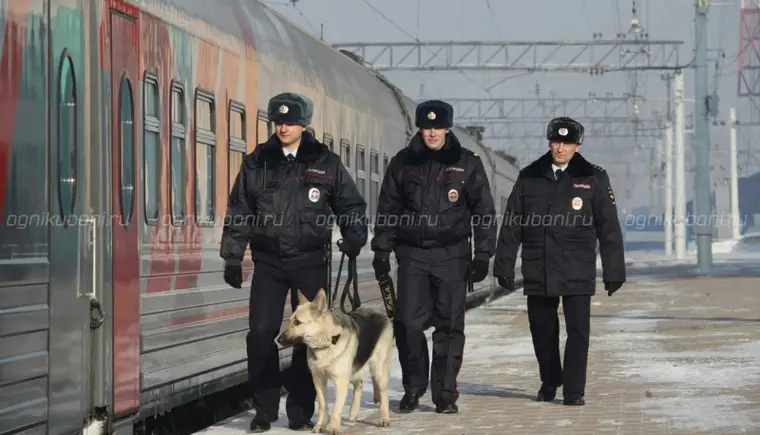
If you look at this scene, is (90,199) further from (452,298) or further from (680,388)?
(680,388)

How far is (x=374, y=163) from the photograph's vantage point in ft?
61.5

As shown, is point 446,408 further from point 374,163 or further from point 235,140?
point 374,163

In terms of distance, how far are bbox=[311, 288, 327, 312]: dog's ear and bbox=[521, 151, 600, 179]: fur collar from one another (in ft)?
8.79

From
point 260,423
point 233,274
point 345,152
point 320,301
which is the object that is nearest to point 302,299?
point 320,301

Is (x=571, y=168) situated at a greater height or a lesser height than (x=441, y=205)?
greater

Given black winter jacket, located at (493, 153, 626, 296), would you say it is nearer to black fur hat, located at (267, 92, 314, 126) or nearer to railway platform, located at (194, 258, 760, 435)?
railway platform, located at (194, 258, 760, 435)

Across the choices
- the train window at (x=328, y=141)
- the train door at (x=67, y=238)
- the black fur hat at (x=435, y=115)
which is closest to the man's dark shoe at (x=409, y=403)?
the black fur hat at (x=435, y=115)

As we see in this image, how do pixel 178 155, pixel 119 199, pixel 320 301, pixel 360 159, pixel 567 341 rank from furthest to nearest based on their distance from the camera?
pixel 360 159 < pixel 567 341 < pixel 178 155 < pixel 320 301 < pixel 119 199

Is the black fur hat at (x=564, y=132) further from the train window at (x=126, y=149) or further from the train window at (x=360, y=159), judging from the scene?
the train window at (x=360, y=159)

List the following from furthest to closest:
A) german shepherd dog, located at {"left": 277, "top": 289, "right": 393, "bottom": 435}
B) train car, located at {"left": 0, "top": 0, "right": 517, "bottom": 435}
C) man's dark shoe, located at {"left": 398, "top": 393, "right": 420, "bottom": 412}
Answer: man's dark shoe, located at {"left": 398, "top": 393, "right": 420, "bottom": 412}
german shepherd dog, located at {"left": 277, "top": 289, "right": 393, "bottom": 435}
train car, located at {"left": 0, "top": 0, "right": 517, "bottom": 435}

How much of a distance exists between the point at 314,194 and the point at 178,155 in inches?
44.5

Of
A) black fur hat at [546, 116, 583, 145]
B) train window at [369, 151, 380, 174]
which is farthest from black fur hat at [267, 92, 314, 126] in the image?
train window at [369, 151, 380, 174]

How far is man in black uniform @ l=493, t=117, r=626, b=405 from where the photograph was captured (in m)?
11.6

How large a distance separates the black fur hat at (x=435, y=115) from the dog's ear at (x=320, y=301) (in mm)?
1871
